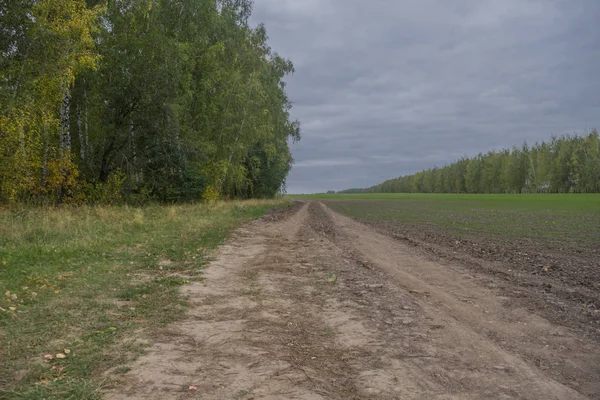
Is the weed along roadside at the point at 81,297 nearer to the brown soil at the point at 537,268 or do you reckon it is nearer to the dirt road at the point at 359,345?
the dirt road at the point at 359,345

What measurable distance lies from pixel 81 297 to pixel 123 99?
1871 cm

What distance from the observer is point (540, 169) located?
320ft

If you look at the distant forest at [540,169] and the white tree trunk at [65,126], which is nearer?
the white tree trunk at [65,126]

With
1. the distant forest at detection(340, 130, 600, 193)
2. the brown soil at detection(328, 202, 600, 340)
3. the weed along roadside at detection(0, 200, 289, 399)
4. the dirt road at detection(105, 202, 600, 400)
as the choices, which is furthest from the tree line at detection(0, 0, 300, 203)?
the distant forest at detection(340, 130, 600, 193)

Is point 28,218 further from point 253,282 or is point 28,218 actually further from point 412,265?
point 412,265

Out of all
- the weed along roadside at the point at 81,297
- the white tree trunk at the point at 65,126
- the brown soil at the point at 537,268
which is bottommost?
the brown soil at the point at 537,268

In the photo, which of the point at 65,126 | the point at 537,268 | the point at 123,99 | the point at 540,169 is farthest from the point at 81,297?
the point at 540,169

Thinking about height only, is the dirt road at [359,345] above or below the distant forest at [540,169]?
below

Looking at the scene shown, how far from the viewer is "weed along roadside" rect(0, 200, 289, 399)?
13.1ft

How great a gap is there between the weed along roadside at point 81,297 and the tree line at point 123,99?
4973mm

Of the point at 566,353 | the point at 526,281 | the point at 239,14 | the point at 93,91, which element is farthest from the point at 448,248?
the point at 239,14

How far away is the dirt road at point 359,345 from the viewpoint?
3.74m

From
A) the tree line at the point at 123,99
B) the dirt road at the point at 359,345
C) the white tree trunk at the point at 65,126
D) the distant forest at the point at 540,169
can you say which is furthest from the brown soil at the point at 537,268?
the distant forest at the point at 540,169

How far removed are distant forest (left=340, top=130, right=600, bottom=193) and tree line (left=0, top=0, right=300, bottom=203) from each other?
269 ft
